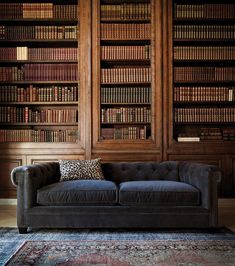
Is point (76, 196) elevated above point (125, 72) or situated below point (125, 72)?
below

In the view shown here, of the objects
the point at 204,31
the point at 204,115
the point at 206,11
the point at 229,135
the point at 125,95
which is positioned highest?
the point at 206,11

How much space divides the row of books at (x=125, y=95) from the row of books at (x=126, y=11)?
953 mm

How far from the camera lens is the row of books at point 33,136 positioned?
484cm

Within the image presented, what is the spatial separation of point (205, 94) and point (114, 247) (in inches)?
105

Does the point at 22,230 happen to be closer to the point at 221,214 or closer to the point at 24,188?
the point at 24,188

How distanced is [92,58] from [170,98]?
116 cm

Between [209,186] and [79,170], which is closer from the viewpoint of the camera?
[209,186]

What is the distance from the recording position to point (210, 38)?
4.81 meters

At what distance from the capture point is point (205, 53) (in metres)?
4.82

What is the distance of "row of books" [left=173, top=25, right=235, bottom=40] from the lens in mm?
4820

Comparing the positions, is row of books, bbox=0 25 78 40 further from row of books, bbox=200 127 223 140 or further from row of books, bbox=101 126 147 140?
row of books, bbox=200 127 223 140

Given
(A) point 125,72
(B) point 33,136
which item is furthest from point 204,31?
(B) point 33,136

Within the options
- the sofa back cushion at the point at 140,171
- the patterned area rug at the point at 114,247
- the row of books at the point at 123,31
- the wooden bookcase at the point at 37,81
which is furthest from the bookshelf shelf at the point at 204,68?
the patterned area rug at the point at 114,247

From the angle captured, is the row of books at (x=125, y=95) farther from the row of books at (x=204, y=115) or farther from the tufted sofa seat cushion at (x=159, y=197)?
the tufted sofa seat cushion at (x=159, y=197)
